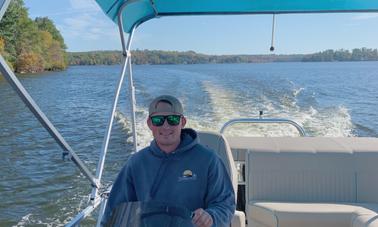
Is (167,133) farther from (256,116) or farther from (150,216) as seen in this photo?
(256,116)

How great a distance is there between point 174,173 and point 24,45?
45.4 meters

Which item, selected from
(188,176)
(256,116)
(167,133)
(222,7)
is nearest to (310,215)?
(188,176)

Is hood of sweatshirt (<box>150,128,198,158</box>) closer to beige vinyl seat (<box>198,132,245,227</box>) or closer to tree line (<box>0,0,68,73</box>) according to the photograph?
beige vinyl seat (<box>198,132,245,227</box>)

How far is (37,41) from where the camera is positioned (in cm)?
4816

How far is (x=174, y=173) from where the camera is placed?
185 cm

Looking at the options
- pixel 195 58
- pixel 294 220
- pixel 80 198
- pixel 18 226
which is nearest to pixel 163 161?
pixel 294 220

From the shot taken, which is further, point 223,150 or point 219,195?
point 223,150

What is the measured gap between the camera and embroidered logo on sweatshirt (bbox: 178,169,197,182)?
1.85 meters

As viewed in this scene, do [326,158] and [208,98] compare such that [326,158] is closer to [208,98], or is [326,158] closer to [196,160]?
[196,160]

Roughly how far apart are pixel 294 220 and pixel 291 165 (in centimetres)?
49

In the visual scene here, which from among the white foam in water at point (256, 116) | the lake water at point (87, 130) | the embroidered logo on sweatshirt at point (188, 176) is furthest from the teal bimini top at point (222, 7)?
the white foam in water at point (256, 116)

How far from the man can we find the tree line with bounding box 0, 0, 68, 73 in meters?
37.1

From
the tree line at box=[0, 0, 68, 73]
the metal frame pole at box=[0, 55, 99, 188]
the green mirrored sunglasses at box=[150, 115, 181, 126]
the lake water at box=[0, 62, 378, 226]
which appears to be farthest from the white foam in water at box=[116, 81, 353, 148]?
the tree line at box=[0, 0, 68, 73]

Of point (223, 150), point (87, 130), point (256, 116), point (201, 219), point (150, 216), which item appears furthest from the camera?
point (87, 130)
